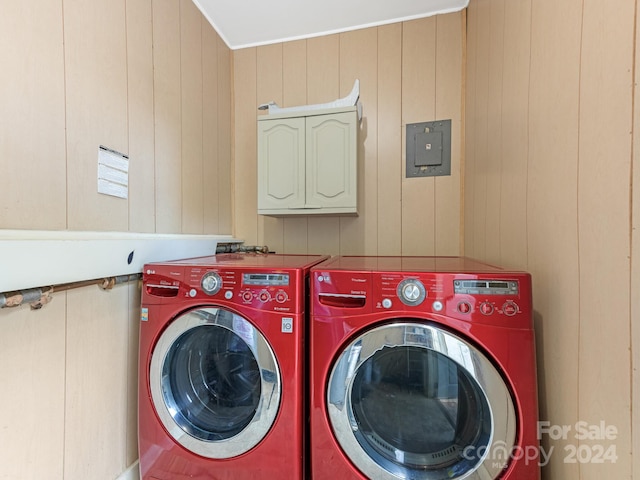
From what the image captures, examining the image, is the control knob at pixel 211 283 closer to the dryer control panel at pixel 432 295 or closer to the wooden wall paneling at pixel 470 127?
the dryer control panel at pixel 432 295

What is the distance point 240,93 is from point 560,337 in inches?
82.1

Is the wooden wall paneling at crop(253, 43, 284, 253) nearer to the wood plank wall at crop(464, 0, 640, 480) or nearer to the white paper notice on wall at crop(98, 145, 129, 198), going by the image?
the white paper notice on wall at crop(98, 145, 129, 198)

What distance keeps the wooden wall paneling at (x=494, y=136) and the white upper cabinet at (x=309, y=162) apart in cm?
62

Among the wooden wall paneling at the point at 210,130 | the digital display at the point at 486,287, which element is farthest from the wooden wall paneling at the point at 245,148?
the digital display at the point at 486,287

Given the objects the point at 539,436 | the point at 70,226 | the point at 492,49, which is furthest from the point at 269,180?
the point at 539,436

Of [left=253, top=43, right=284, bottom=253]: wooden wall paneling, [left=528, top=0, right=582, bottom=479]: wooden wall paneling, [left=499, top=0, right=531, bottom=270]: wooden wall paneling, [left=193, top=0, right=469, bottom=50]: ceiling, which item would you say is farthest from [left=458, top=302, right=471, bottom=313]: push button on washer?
[left=193, top=0, right=469, bottom=50]: ceiling

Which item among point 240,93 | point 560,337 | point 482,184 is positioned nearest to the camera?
point 560,337

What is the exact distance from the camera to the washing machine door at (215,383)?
33.9 inches

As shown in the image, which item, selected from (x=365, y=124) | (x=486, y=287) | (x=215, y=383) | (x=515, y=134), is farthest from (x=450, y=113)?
(x=215, y=383)

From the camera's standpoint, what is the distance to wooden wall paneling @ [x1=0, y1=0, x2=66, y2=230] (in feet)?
2.35

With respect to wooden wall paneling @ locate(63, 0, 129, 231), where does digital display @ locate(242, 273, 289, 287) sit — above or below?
below

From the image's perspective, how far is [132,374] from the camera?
3.49 feet

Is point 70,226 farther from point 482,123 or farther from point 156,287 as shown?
point 482,123

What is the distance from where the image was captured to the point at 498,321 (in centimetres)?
73
